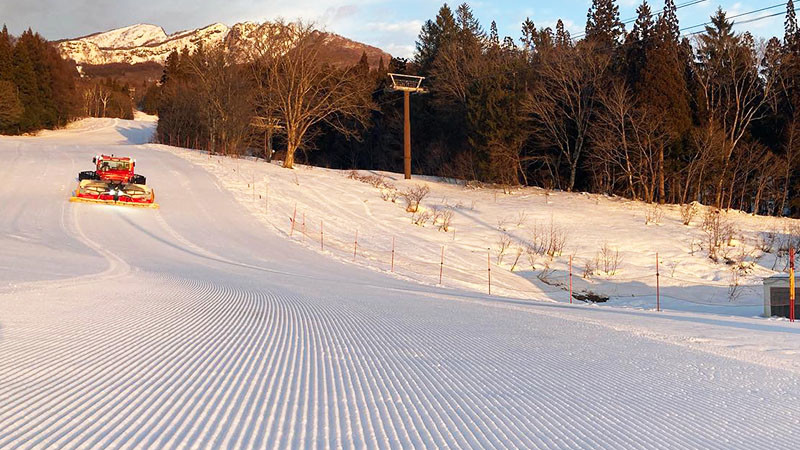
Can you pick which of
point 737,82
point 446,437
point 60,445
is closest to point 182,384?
point 60,445

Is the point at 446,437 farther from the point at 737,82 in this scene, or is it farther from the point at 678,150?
the point at 737,82

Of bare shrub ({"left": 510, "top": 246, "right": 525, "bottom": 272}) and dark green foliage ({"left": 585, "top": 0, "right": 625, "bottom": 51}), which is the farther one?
dark green foliage ({"left": 585, "top": 0, "right": 625, "bottom": 51})

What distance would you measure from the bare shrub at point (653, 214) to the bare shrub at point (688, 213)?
110cm

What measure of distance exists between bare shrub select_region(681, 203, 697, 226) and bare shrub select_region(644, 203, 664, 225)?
3.62ft

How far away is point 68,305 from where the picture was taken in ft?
32.4

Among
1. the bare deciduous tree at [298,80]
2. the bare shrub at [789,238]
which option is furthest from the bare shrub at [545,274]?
the bare deciduous tree at [298,80]

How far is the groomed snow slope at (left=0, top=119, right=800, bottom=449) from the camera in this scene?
15.8 ft

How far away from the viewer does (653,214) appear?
1431 inches

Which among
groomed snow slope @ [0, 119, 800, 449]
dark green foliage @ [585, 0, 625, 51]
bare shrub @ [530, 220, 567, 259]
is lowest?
bare shrub @ [530, 220, 567, 259]

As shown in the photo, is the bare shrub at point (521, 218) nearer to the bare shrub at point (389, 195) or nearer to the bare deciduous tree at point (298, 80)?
the bare shrub at point (389, 195)

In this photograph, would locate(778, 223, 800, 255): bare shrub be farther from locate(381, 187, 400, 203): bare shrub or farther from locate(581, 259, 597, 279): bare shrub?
locate(381, 187, 400, 203): bare shrub

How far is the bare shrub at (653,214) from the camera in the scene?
34.6 m

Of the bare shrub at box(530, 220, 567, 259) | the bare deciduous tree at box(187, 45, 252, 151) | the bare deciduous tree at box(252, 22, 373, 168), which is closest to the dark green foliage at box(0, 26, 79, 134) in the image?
the bare deciduous tree at box(187, 45, 252, 151)

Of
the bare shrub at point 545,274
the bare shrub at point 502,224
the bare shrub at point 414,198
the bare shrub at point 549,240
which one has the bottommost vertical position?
the bare shrub at point 545,274
